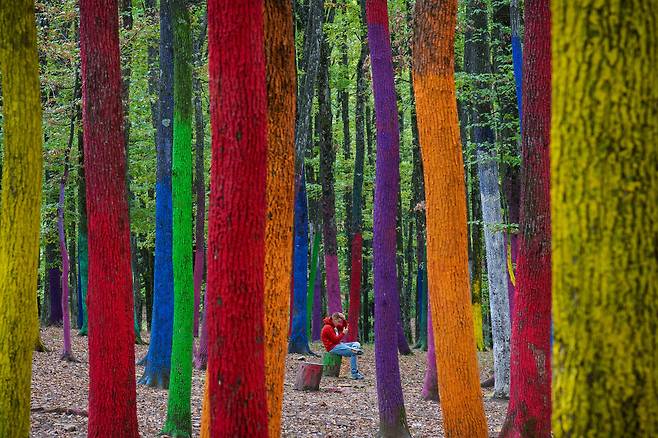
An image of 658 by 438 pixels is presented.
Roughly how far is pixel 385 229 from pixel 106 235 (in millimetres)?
4210

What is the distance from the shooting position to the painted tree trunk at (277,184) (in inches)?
243

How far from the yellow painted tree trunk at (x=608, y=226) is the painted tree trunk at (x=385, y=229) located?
281 inches

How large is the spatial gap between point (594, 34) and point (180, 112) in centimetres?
776

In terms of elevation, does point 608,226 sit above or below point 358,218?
below

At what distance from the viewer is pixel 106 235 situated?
23.8ft

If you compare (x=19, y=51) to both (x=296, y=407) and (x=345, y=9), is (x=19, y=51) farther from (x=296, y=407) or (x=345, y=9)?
(x=345, y=9)

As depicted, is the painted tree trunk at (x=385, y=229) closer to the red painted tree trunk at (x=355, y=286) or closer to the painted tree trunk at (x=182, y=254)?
the painted tree trunk at (x=182, y=254)

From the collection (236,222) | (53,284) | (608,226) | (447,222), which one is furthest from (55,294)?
(608,226)

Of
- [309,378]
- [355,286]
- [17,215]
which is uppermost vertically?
[17,215]

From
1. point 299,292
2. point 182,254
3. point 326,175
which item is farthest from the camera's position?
point 299,292

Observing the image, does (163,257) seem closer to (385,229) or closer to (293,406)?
(293,406)

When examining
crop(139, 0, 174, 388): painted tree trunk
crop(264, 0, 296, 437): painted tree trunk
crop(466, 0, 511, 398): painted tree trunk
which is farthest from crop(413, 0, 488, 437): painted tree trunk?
crop(139, 0, 174, 388): painted tree trunk

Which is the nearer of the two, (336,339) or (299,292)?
(336,339)

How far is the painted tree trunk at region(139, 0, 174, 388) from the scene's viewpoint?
14.1 metres
